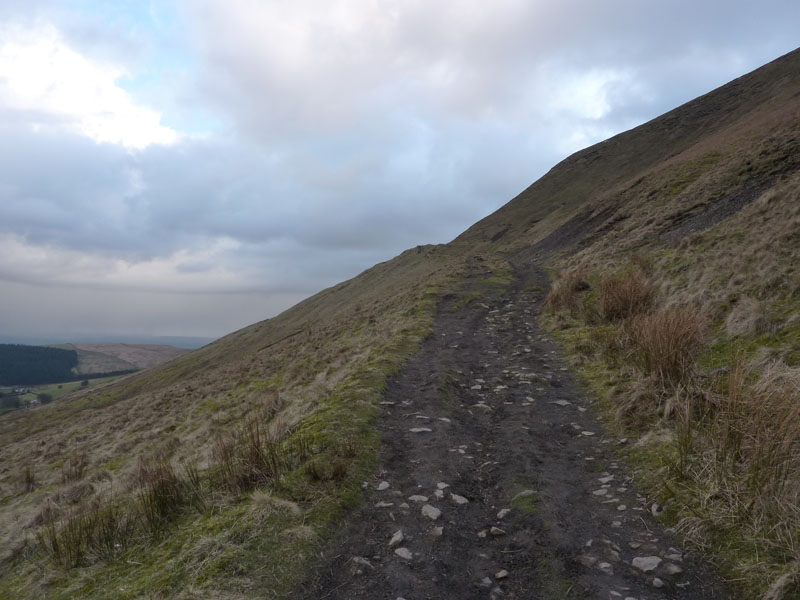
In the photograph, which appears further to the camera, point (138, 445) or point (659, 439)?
point (138, 445)

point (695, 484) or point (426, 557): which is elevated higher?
point (695, 484)

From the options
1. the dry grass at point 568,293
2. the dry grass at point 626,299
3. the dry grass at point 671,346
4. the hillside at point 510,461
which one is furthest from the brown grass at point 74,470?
the dry grass at point 568,293

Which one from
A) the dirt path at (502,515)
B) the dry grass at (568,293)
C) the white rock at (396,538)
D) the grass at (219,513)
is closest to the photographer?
the dirt path at (502,515)

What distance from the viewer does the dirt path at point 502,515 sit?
14.8 ft

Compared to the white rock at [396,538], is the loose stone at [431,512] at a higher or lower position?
higher

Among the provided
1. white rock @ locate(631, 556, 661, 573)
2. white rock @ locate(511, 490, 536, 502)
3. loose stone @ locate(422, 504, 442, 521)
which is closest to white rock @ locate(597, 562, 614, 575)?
white rock @ locate(631, 556, 661, 573)

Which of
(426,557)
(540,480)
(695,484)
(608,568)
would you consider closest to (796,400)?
(695,484)

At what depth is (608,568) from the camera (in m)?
4.59

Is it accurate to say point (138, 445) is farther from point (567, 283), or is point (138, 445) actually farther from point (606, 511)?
point (567, 283)

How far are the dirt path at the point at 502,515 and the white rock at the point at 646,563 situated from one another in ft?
0.03

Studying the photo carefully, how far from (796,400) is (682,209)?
29.5 metres

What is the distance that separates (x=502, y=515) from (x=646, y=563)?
5.53 feet

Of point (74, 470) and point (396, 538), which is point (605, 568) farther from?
point (74, 470)

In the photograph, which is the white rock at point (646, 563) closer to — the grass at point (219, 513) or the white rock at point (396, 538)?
the white rock at point (396, 538)
